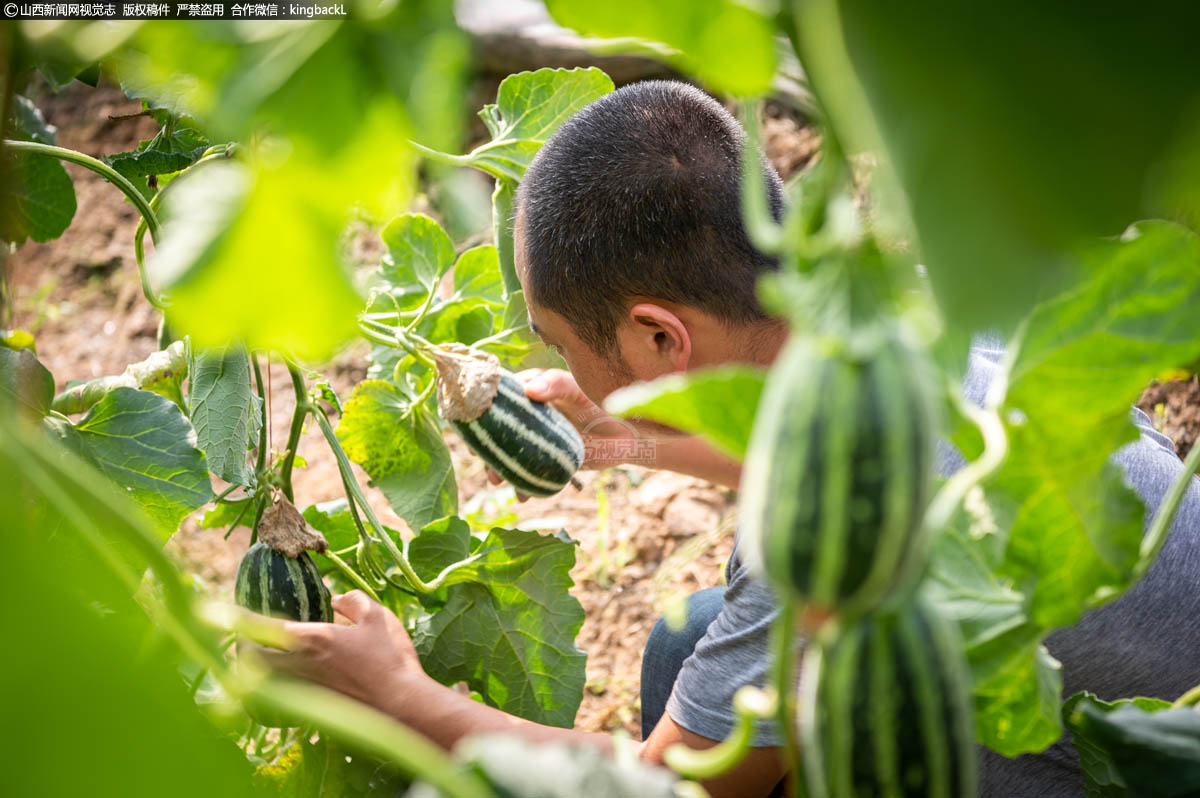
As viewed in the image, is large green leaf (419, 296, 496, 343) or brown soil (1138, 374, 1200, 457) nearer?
large green leaf (419, 296, 496, 343)

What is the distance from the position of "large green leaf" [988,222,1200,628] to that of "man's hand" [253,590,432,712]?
0.90 metres

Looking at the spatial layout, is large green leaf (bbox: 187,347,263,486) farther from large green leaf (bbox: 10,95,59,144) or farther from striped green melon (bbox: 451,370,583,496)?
large green leaf (bbox: 10,95,59,144)

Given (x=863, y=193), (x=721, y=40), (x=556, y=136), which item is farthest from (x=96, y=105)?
(x=721, y=40)

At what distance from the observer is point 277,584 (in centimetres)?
134

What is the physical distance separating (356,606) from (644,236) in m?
0.66

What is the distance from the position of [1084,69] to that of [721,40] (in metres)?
0.17

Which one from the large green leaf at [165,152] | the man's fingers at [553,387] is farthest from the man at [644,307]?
the large green leaf at [165,152]

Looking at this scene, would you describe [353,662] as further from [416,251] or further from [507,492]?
[507,492]

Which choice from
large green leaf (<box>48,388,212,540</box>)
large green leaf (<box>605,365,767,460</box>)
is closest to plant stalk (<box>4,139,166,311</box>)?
large green leaf (<box>48,388,212,540</box>)

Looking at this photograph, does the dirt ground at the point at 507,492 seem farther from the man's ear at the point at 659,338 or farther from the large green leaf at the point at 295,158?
the large green leaf at the point at 295,158

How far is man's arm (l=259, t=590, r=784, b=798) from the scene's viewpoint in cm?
127

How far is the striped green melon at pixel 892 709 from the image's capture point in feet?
1.51

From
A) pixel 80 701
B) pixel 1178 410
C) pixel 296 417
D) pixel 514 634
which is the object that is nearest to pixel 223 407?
pixel 296 417

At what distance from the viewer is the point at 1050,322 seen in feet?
1.85
